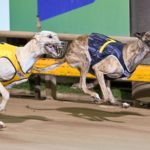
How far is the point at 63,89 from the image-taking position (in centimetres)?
1242

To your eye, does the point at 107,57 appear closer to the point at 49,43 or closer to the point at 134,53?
the point at 134,53

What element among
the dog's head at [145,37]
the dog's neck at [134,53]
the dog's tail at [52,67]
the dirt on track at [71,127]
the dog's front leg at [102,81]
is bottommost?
the dirt on track at [71,127]

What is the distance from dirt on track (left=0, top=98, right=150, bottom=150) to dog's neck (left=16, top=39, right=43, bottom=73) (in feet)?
2.97

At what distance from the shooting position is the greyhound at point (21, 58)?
8.47 m

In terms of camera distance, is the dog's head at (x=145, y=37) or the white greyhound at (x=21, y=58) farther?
the dog's head at (x=145, y=37)

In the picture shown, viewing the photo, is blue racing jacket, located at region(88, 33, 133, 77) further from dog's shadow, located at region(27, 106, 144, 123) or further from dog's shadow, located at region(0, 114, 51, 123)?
dog's shadow, located at region(0, 114, 51, 123)

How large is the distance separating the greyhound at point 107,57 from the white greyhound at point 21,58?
2.04 ft

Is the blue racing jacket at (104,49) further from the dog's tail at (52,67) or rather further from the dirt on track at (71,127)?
the dirt on track at (71,127)

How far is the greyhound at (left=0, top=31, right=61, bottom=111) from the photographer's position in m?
8.47

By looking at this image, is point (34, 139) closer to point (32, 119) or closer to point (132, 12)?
point (32, 119)

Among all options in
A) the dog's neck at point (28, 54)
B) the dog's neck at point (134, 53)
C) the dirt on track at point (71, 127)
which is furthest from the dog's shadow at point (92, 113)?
the dog's neck at point (28, 54)

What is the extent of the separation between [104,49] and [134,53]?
1.42 ft

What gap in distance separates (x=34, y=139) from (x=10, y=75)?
88 cm

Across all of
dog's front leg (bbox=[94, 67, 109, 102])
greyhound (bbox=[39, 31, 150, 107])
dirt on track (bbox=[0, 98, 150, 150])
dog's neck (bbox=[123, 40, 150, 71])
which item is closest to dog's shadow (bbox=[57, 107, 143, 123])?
dirt on track (bbox=[0, 98, 150, 150])
